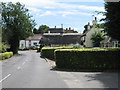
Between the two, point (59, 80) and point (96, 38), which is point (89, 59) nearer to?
point (59, 80)

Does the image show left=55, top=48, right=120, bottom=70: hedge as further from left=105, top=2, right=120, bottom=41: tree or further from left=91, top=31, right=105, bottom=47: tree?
left=91, top=31, right=105, bottom=47: tree

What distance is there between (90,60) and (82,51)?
1.10 meters

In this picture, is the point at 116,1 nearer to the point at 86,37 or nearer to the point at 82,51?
the point at 82,51

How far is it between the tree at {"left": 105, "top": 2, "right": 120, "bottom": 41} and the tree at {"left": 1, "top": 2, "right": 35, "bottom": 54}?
1552 inches

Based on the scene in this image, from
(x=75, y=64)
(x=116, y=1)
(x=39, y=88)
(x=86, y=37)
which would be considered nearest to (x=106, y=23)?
(x=116, y=1)

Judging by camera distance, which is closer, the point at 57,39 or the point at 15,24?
the point at 15,24

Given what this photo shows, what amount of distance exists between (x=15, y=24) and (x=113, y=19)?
4149 centimetres

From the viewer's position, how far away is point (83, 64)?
17.5 m

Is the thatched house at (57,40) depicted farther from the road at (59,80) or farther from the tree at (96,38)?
the road at (59,80)

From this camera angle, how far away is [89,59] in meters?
17.3

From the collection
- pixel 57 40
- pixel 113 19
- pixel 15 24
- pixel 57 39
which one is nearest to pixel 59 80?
pixel 113 19

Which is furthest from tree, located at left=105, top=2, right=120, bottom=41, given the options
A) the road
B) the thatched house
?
the thatched house

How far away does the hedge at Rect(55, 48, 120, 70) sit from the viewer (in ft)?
55.8

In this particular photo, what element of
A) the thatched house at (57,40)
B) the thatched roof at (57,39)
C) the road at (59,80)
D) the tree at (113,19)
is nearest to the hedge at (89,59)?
the tree at (113,19)
